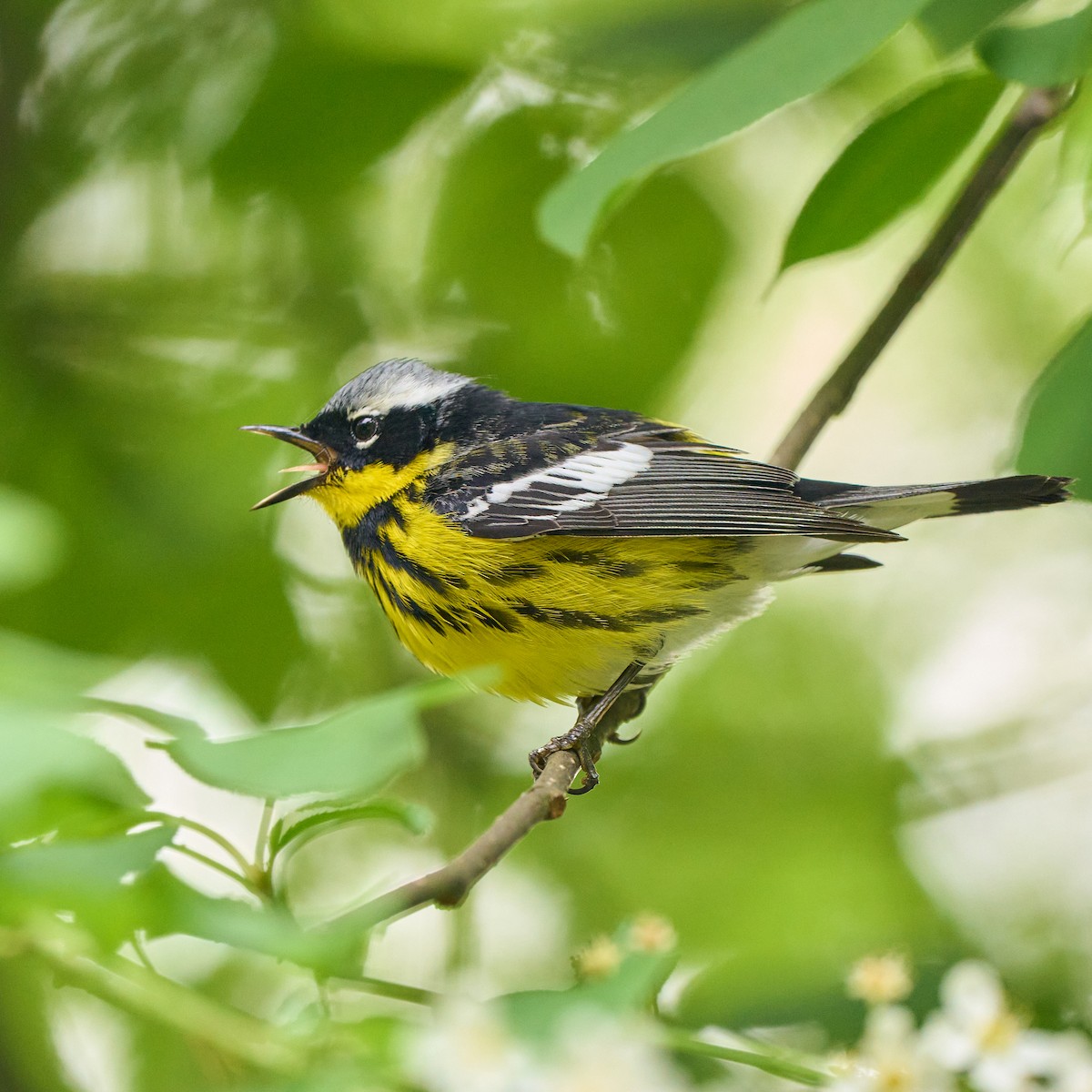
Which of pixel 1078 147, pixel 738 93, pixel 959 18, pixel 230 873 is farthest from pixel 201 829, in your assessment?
pixel 1078 147

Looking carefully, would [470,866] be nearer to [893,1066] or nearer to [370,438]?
[893,1066]

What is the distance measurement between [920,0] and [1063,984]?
85.5 inches

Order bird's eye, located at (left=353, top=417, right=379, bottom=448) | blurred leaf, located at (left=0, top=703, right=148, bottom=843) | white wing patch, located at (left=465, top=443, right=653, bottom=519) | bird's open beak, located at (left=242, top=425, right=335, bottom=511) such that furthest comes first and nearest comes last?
bird's eye, located at (left=353, top=417, right=379, bottom=448), bird's open beak, located at (left=242, top=425, right=335, bottom=511), white wing patch, located at (left=465, top=443, right=653, bottom=519), blurred leaf, located at (left=0, top=703, right=148, bottom=843)

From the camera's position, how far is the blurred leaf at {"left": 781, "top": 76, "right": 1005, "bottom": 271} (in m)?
2.01

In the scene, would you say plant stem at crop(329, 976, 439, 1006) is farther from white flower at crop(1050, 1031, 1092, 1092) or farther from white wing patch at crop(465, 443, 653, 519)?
white wing patch at crop(465, 443, 653, 519)

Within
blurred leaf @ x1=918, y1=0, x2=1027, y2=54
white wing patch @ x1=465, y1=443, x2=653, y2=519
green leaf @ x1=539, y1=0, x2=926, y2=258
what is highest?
white wing patch @ x1=465, y1=443, x2=653, y2=519

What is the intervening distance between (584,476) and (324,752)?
2.22 metres

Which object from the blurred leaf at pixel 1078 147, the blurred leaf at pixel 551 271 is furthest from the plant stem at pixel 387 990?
the blurred leaf at pixel 551 271

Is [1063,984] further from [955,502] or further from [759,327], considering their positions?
[759,327]

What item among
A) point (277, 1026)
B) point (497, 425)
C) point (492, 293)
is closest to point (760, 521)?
point (497, 425)

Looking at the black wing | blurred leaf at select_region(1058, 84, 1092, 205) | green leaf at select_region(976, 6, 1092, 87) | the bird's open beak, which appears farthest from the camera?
the bird's open beak

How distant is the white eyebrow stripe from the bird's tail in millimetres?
394

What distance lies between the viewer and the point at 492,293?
11.3 ft

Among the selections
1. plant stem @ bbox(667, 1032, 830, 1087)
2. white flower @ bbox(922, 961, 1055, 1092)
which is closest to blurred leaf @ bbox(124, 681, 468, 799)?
plant stem @ bbox(667, 1032, 830, 1087)
